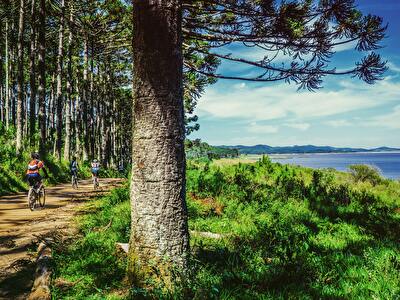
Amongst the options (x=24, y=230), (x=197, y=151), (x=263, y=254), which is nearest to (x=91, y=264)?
(x=263, y=254)

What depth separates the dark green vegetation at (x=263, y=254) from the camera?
13.1ft

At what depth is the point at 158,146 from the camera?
4.09 meters

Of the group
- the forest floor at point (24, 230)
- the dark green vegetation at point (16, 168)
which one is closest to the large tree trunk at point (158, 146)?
the forest floor at point (24, 230)

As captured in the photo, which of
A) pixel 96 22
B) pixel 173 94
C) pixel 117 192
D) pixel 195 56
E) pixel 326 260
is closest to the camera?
pixel 173 94

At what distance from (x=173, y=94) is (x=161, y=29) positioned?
2.67 ft

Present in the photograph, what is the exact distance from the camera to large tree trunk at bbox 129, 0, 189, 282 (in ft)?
13.4

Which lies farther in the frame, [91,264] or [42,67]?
[42,67]

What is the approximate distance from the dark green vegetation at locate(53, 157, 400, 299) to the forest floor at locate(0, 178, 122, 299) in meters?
0.45

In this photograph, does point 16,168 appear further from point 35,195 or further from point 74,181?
point 35,195

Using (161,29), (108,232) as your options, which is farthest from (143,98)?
(108,232)

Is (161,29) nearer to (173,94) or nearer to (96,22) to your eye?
(173,94)

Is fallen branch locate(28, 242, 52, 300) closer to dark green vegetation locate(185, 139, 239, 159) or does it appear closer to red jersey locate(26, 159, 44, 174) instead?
red jersey locate(26, 159, 44, 174)

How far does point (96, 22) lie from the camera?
7.91 m

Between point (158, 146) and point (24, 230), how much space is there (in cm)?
550
